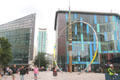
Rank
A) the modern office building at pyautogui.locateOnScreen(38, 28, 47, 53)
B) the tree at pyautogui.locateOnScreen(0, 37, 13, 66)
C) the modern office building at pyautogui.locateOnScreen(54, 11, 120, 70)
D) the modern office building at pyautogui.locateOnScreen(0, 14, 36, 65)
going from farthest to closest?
the modern office building at pyautogui.locateOnScreen(38, 28, 47, 53) → the modern office building at pyautogui.locateOnScreen(0, 14, 36, 65) → the modern office building at pyautogui.locateOnScreen(54, 11, 120, 70) → the tree at pyautogui.locateOnScreen(0, 37, 13, 66)

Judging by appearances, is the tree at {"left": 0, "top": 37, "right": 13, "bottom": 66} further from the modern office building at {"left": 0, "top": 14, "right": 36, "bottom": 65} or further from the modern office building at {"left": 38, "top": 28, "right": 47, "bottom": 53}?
the modern office building at {"left": 38, "top": 28, "right": 47, "bottom": 53}

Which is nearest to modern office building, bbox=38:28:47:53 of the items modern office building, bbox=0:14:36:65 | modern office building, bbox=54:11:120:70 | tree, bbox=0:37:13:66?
modern office building, bbox=0:14:36:65

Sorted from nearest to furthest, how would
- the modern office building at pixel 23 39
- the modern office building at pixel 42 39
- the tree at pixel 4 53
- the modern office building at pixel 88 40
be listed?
1. the tree at pixel 4 53
2. the modern office building at pixel 88 40
3. the modern office building at pixel 23 39
4. the modern office building at pixel 42 39

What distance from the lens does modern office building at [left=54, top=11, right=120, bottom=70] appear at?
46844mm

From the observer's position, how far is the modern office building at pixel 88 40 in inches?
1844

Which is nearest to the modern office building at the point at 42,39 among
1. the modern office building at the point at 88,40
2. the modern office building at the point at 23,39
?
the modern office building at the point at 23,39

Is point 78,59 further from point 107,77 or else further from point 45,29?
point 45,29

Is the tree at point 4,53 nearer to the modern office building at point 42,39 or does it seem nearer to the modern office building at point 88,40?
the modern office building at point 88,40

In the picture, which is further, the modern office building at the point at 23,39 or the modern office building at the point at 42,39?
the modern office building at the point at 42,39

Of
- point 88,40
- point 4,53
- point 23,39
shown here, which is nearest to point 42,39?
point 23,39

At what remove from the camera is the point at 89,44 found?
49719 mm

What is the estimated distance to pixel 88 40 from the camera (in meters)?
50.2

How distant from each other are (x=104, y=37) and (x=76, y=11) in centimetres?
1415

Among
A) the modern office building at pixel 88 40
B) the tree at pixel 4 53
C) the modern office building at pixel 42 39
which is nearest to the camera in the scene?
the tree at pixel 4 53
